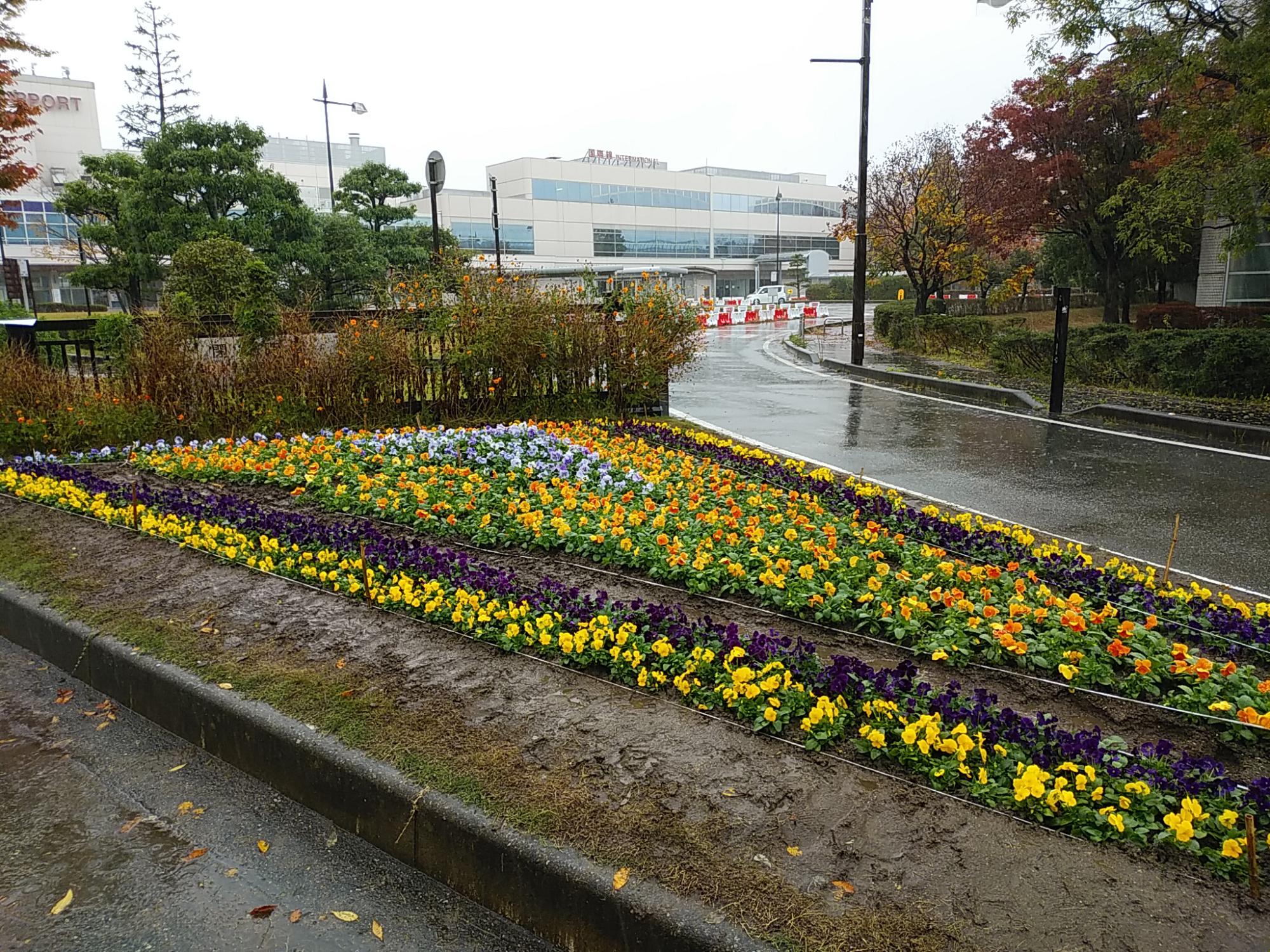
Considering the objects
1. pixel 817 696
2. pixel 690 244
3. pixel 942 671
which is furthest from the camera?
pixel 690 244

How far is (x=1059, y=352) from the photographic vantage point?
41.3 ft

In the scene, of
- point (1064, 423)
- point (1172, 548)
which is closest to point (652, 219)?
point (1064, 423)

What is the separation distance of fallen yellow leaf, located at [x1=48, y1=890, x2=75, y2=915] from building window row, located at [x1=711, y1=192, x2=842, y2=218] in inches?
3113

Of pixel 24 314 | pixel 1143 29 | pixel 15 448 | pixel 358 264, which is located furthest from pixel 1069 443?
pixel 358 264

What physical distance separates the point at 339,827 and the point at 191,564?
104 inches

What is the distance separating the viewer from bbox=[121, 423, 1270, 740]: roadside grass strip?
379cm

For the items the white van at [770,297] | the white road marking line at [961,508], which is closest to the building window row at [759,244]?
the white van at [770,297]

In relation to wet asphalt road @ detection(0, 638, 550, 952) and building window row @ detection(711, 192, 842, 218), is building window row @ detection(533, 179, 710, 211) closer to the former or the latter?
building window row @ detection(711, 192, 842, 218)

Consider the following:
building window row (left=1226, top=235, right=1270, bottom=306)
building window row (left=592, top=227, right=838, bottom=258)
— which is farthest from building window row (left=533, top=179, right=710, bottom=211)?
building window row (left=1226, top=235, right=1270, bottom=306)

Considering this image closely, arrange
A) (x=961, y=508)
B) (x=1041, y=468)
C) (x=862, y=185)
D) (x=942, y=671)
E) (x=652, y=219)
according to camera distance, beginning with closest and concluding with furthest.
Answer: (x=942, y=671) → (x=961, y=508) → (x=1041, y=468) → (x=862, y=185) → (x=652, y=219)

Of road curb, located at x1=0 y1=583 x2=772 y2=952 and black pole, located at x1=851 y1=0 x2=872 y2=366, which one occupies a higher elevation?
black pole, located at x1=851 y1=0 x2=872 y2=366

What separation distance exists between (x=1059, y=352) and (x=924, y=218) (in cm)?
1388

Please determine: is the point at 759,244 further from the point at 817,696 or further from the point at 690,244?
the point at 817,696

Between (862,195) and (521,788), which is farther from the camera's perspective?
(862,195)
